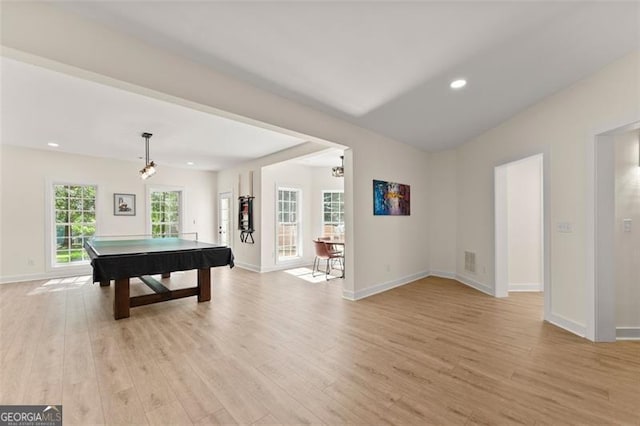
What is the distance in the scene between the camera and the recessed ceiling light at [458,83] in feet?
9.59

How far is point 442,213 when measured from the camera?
217 inches

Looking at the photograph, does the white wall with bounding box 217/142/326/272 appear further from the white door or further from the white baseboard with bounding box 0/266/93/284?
the white baseboard with bounding box 0/266/93/284

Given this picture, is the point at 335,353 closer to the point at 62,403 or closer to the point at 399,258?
the point at 62,403

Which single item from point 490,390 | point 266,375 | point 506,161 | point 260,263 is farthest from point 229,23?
point 260,263

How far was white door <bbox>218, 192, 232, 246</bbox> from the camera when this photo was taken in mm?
7605

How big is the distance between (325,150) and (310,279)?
2584mm

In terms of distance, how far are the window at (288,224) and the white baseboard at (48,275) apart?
4238 millimetres

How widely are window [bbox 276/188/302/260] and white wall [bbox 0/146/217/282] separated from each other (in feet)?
10.4

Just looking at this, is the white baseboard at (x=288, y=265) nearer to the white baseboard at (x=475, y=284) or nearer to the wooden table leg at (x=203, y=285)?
the wooden table leg at (x=203, y=285)

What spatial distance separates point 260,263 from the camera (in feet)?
20.6

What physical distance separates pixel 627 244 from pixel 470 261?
2.21 m

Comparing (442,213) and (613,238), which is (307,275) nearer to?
(442,213)

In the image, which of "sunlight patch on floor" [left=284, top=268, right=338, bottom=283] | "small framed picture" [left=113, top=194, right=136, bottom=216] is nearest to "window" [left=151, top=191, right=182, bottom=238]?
"small framed picture" [left=113, top=194, right=136, bottom=216]

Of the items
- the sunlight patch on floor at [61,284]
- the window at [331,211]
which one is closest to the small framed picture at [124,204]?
the sunlight patch on floor at [61,284]
